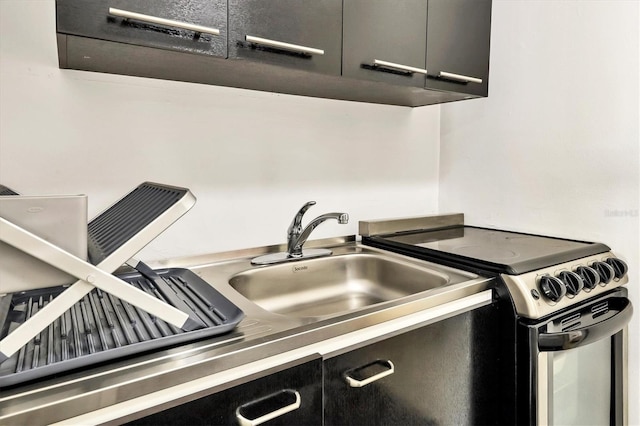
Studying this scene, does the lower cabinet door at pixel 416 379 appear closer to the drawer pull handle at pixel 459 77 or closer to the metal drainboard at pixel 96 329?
the metal drainboard at pixel 96 329

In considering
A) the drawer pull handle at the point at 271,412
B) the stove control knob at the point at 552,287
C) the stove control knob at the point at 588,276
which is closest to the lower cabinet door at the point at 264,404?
the drawer pull handle at the point at 271,412

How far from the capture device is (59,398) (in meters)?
0.56

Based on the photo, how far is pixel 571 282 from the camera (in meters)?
1.19

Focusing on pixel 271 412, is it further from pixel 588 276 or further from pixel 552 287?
pixel 588 276

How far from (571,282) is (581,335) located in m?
0.16

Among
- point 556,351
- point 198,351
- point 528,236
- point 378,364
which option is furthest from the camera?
point 528,236

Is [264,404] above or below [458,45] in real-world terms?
below

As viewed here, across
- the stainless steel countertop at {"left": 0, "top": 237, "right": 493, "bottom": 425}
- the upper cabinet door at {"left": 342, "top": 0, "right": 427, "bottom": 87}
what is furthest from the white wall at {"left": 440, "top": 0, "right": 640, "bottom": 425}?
the stainless steel countertop at {"left": 0, "top": 237, "right": 493, "bottom": 425}

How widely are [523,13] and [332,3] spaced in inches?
38.9

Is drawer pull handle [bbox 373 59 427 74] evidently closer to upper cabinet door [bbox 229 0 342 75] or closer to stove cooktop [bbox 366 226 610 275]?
upper cabinet door [bbox 229 0 342 75]

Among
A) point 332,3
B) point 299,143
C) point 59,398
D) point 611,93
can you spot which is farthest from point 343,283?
point 611,93

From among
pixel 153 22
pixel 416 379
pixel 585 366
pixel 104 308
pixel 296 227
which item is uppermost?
pixel 153 22

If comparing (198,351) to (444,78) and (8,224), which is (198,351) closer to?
(8,224)

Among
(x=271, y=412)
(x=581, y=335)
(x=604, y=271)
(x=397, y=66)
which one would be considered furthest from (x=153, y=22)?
(x=604, y=271)
